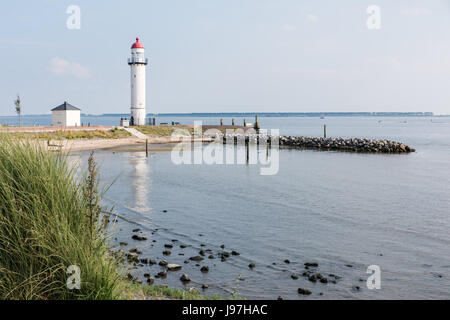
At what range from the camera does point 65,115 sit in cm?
5359

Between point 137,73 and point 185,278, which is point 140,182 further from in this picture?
point 137,73

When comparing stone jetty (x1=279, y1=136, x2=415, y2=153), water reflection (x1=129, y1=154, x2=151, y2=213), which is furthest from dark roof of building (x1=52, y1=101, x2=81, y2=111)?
stone jetty (x1=279, y1=136, x2=415, y2=153)

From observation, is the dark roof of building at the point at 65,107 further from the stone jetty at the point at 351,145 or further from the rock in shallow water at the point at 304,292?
the rock in shallow water at the point at 304,292

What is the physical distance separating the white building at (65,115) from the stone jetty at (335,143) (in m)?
22.5

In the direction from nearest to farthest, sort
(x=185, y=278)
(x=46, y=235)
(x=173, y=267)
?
(x=46, y=235)
(x=185, y=278)
(x=173, y=267)

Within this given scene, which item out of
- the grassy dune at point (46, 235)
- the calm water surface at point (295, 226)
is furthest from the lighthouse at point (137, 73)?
the grassy dune at point (46, 235)

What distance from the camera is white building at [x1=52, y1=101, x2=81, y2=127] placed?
53.7 m

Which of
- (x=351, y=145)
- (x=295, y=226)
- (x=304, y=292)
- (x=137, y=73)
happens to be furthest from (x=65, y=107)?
(x=304, y=292)

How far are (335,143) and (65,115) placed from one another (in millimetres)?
34981

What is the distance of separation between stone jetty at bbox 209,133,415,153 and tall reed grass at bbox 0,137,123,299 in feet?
144

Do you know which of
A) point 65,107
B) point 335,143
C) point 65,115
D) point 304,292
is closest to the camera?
point 304,292

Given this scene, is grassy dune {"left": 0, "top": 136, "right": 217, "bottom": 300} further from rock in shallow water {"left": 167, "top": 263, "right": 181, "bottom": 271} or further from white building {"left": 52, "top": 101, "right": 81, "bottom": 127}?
white building {"left": 52, "top": 101, "right": 81, "bottom": 127}

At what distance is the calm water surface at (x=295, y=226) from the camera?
10953mm
